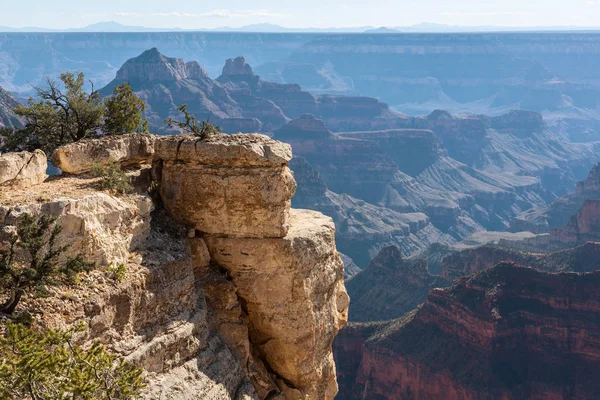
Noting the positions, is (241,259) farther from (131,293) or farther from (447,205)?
(447,205)

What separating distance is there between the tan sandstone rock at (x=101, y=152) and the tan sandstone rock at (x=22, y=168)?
65 centimetres

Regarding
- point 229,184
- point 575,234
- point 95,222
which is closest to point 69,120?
point 229,184

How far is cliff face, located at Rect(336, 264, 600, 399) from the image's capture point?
5512cm

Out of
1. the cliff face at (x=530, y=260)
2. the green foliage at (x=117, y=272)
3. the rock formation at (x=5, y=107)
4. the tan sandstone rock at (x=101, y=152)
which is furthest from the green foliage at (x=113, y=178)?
the rock formation at (x=5, y=107)

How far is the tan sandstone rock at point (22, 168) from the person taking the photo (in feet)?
50.8

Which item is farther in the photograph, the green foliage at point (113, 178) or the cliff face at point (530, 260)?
the cliff face at point (530, 260)

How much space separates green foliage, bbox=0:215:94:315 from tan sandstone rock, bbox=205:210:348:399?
174 inches

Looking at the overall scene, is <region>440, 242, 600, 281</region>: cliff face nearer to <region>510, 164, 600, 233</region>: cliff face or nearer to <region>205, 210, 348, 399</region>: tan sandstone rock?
<region>205, 210, 348, 399</region>: tan sandstone rock

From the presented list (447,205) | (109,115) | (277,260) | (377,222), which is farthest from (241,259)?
(447,205)

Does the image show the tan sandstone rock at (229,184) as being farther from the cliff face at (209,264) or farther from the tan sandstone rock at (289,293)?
the tan sandstone rock at (289,293)

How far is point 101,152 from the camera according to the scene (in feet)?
57.4

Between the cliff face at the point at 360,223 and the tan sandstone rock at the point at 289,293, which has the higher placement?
the tan sandstone rock at the point at 289,293

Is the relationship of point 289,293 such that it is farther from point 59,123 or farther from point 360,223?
point 360,223

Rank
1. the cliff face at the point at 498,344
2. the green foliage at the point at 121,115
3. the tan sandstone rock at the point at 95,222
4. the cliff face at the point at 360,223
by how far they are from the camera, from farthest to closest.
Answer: the cliff face at the point at 360,223, the cliff face at the point at 498,344, the green foliage at the point at 121,115, the tan sandstone rock at the point at 95,222
